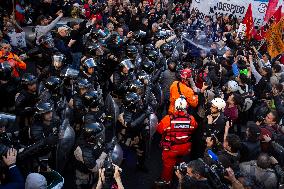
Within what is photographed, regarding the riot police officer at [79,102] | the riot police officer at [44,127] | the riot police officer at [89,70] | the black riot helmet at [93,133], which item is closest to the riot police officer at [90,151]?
the black riot helmet at [93,133]

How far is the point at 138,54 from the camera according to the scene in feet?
30.8

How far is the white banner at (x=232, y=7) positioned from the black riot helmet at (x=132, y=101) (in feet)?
39.3

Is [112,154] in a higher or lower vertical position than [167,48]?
lower

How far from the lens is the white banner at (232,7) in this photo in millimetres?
16859

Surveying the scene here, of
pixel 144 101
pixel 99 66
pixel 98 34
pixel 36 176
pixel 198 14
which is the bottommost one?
pixel 36 176

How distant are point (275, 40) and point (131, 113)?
8.26 metres

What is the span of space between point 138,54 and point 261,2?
32.2ft

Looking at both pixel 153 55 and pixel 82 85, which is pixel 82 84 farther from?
pixel 153 55

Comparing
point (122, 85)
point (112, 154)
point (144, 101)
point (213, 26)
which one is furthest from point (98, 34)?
point (213, 26)

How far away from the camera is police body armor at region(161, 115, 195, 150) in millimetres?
6641

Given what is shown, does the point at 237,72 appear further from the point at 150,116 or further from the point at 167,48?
the point at 150,116

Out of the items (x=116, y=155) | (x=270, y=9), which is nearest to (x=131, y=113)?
(x=116, y=155)

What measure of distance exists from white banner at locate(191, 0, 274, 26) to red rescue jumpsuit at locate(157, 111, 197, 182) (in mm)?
11876

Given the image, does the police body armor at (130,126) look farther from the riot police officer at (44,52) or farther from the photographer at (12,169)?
the riot police officer at (44,52)
